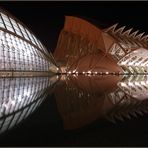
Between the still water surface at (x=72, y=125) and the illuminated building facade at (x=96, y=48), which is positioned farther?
the illuminated building facade at (x=96, y=48)

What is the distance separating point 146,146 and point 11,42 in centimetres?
3411

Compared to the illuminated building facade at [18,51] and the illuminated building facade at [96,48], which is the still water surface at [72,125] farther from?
the illuminated building facade at [96,48]

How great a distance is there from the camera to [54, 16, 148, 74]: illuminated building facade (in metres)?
60.5

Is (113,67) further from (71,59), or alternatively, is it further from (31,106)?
(31,106)

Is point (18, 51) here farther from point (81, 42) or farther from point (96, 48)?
point (81, 42)

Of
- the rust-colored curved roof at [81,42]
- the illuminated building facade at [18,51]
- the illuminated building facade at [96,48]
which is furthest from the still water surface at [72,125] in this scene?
the rust-colored curved roof at [81,42]

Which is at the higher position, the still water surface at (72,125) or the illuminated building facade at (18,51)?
the illuminated building facade at (18,51)

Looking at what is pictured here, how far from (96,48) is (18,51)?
24957 millimetres

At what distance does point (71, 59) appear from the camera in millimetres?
64125

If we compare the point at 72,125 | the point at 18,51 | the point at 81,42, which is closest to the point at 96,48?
the point at 81,42

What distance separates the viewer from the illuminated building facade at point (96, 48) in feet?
198

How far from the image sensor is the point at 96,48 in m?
62.2

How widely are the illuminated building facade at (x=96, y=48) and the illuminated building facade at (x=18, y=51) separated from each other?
18.1m

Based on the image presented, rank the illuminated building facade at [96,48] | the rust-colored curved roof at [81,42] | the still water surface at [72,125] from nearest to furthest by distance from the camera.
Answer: the still water surface at [72,125]
the illuminated building facade at [96,48]
the rust-colored curved roof at [81,42]
